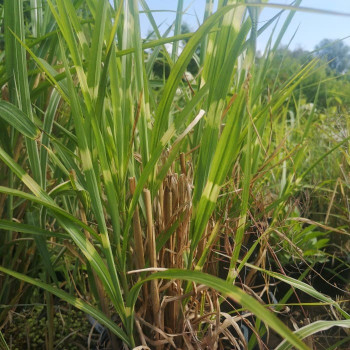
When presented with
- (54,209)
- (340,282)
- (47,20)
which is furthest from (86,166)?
(340,282)

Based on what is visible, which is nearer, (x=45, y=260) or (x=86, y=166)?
(x=86, y=166)

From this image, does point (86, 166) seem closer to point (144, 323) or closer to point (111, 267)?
point (111, 267)

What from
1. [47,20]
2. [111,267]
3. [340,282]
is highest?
[47,20]

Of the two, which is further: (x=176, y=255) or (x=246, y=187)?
(x=176, y=255)

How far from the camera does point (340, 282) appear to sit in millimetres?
1316

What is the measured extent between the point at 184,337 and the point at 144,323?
60mm

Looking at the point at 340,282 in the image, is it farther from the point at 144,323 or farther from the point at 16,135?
the point at 16,135

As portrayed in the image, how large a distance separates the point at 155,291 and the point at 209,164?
0.63 feet

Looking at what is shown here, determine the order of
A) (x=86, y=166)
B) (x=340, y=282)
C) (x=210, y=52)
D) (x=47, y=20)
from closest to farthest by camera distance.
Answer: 1. (x=86, y=166)
2. (x=210, y=52)
3. (x=47, y=20)
4. (x=340, y=282)

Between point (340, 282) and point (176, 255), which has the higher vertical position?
point (176, 255)

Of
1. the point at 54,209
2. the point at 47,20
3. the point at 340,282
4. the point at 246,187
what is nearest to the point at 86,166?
the point at 54,209

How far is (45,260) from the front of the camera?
0.69 metres

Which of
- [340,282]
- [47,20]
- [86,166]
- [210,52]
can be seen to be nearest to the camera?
[86,166]

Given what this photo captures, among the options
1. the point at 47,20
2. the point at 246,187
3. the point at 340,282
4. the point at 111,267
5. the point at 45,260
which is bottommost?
the point at 340,282
